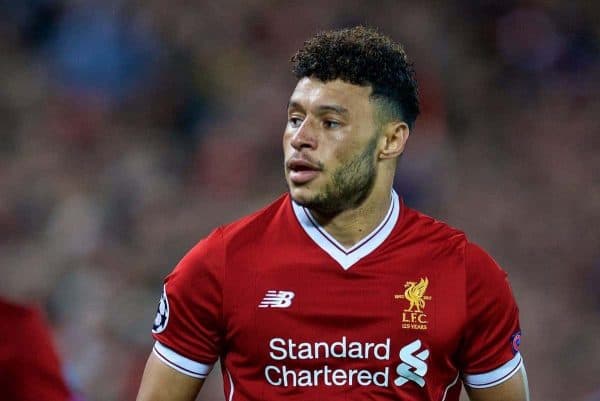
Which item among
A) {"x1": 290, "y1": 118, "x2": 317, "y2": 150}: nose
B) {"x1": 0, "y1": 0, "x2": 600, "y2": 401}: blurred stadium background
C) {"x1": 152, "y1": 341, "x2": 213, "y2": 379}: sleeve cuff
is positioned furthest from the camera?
{"x1": 0, "y1": 0, "x2": 600, "y2": 401}: blurred stadium background

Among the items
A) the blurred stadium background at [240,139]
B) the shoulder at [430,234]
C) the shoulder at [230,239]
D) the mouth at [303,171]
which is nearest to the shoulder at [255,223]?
the shoulder at [230,239]

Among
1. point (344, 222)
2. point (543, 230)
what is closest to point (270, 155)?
point (543, 230)

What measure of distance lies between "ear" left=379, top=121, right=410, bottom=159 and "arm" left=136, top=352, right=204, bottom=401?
29.0 inches

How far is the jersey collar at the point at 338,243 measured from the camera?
264 centimetres

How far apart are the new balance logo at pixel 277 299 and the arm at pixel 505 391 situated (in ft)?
1.72

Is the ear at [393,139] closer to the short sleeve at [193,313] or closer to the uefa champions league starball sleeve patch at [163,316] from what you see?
the short sleeve at [193,313]

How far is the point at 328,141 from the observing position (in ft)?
8.25

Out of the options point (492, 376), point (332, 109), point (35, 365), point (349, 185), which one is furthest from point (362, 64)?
point (35, 365)

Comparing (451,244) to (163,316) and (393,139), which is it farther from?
(163,316)

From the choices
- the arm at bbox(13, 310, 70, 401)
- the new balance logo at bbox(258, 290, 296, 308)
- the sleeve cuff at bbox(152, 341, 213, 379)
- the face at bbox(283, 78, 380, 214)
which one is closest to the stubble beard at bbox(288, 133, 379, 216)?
the face at bbox(283, 78, 380, 214)

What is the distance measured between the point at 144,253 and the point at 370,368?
245cm

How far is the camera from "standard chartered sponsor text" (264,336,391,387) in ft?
8.32

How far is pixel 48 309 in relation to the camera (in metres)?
4.63

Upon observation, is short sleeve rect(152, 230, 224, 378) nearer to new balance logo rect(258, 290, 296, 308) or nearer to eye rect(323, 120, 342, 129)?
new balance logo rect(258, 290, 296, 308)
